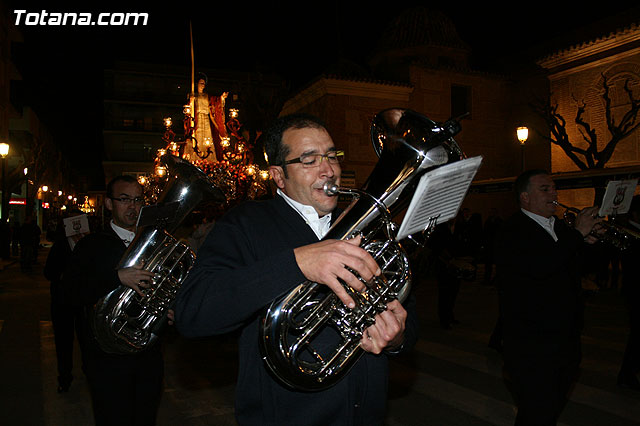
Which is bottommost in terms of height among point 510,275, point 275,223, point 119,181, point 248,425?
point 248,425

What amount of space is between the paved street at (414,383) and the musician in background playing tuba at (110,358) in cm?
117

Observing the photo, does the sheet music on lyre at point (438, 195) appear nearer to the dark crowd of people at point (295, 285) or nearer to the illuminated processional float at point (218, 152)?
the dark crowd of people at point (295, 285)

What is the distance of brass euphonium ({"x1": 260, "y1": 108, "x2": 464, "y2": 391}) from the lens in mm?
1691

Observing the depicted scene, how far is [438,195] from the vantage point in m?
1.63

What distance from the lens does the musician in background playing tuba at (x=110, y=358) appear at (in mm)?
2979

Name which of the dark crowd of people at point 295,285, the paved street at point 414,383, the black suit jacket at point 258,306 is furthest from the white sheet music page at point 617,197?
the black suit jacket at point 258,306

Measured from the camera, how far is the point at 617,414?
4.72m

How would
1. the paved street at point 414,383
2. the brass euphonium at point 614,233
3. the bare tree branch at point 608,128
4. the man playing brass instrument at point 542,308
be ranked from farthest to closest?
1. the bare tree branch at point 608,128
2. the paved street at point 414,383
3. the brass euphonium at point 614,233
4. the man playing brass instrument at point 542,308

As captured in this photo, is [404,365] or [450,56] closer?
[404,365]

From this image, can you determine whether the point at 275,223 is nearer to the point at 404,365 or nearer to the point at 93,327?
the point at 93,327

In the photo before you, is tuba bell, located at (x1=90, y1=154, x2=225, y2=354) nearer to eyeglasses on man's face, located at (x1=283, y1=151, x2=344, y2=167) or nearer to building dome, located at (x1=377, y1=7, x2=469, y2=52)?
eyeglasses on man's face, located at (x1=283, y1=151, x2=344, y2=167)

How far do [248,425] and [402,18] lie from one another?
24.9m

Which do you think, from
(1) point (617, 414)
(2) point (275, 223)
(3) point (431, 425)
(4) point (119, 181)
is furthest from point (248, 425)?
(1) point (617, 414)

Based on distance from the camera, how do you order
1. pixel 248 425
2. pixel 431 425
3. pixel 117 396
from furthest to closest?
pixel 431 425, pixel 117 396, pixel 248 425
